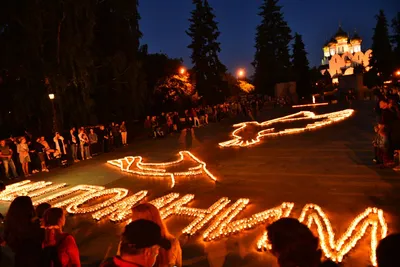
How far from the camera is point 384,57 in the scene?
67.6 meters

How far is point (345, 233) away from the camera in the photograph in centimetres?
595

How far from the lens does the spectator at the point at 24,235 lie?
12.7 feet

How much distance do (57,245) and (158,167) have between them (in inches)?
365

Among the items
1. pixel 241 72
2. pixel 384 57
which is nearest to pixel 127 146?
pixel 241 72

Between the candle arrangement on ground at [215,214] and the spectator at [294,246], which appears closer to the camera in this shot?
the spectator at [294,246]

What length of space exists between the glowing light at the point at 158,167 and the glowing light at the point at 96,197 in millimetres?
1459

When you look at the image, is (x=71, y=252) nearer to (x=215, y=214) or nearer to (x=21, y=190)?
(x=215, y=214)

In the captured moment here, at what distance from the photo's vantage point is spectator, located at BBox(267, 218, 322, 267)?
2.33 meters

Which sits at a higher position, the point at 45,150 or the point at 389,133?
the point at 45,150

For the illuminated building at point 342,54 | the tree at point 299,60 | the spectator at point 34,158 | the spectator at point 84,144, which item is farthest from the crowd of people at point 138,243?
the illuminated building at point 342,54

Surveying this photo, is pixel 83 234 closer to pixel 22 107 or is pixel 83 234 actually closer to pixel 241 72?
pixel 22 107

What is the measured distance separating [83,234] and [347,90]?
44.5m

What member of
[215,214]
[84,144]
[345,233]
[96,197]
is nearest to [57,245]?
[215,214]

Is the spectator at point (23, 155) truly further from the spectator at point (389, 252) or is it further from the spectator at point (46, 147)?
the spectator at point (389, 252)
